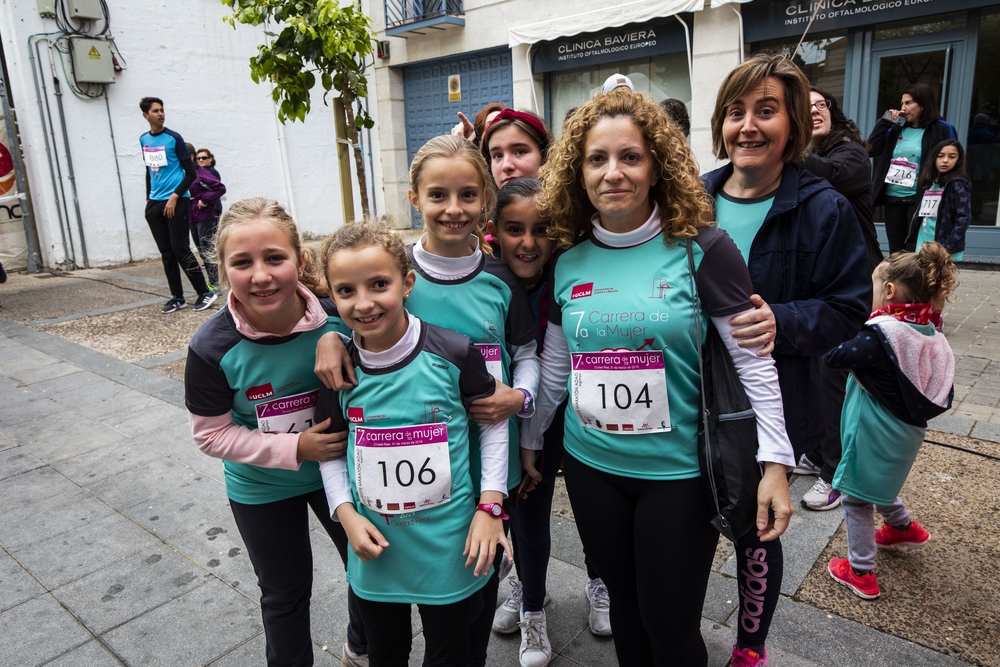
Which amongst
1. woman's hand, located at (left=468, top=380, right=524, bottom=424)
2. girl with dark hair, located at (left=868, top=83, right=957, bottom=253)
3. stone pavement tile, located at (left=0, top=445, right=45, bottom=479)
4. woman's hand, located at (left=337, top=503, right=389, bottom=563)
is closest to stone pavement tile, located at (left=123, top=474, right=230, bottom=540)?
stone pavement tile, located at (left=0, top=445, right=45, bottom=479)

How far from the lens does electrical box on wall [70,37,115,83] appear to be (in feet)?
35.9

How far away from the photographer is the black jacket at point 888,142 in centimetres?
641

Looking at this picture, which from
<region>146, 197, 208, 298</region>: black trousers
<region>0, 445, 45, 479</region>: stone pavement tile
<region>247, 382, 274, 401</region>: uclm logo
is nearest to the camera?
<region>247, 382, 274, 401</region>: uclm logo

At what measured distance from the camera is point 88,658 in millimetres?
2551

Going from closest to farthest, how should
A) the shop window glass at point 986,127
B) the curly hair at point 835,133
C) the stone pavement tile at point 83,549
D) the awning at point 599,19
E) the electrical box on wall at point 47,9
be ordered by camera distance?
the stone pavement tile at point 83,549 < the curly hair at point 835,133 < the shop window glass at point 986,127 < the awning at point 599,19 < the electrical box on wall at point 47,9

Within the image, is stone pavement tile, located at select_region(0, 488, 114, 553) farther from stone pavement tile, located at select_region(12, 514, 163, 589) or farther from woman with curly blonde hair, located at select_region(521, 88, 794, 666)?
woman with curly blonde hair, located at select_region(521, 88, 794, 666)

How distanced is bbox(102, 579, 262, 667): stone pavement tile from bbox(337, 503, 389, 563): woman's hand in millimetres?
1177

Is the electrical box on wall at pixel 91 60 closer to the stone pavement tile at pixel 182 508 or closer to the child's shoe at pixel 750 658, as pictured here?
the stone pavement tile at pixel 182 508

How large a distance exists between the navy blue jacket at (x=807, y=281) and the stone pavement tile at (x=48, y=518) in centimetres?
337

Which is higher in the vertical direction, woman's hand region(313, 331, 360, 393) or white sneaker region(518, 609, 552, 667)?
woman's hand region(313, 331, 360, 393)

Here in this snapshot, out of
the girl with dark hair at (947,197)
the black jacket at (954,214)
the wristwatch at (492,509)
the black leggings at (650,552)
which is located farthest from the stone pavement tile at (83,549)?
the black jacket at (954,214)

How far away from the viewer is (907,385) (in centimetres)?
264

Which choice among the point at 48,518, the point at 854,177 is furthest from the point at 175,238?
the point at 854,177

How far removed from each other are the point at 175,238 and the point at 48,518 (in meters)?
5.14
